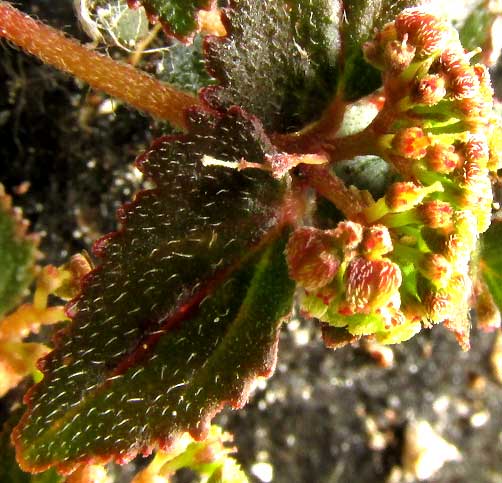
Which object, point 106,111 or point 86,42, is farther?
point 106,111

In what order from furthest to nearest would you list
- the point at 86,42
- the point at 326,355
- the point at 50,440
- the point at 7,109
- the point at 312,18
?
the point at 326,355
the point at 7,109
the point at 86,42
the point at 312,18
the point at 50,440

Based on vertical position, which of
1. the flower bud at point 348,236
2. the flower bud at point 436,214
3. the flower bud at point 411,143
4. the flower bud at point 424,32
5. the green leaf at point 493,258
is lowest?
the green leaf at point 493,258

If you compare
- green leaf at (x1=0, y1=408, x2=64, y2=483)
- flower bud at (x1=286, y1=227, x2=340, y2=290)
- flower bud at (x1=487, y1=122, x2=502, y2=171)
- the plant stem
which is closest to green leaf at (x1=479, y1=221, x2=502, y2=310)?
flower bud at (x1=487, y1=122, x2=502, y2=171)

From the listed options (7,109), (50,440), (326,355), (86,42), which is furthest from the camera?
(326,355)

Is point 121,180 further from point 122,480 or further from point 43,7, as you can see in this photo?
point 122,480

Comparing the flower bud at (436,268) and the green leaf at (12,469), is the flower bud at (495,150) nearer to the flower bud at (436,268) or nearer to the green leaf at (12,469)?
the flower bud at (436,268)

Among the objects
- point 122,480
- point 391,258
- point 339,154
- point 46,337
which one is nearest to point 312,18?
point 339,154

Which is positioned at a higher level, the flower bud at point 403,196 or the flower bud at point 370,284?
the flower bud at point 403,196

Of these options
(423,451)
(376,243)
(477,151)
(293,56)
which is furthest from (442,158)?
(423,451)

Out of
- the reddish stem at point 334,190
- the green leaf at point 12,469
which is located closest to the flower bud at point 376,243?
the reddish stem at point 334,190
